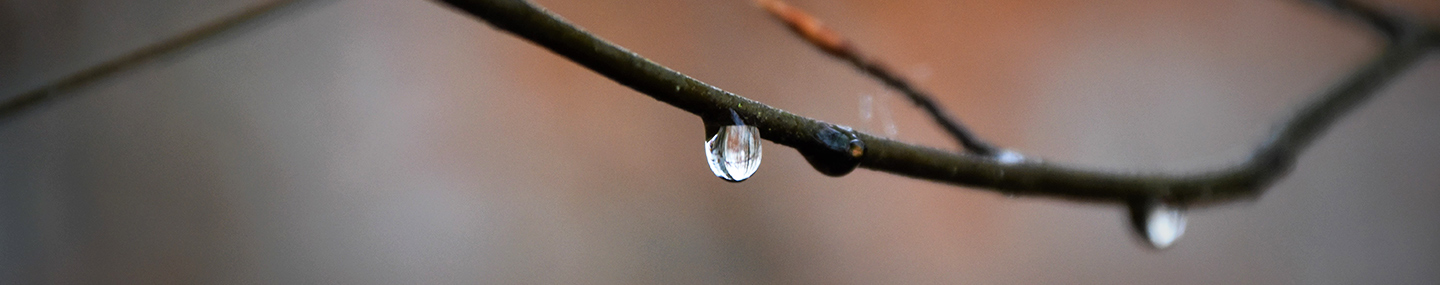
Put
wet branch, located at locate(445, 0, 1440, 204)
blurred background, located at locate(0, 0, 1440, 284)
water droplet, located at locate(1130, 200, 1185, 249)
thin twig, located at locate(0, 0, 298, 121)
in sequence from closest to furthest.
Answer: wet branch, located at locate(445, 0, 1440, 204) < thin twig, located at locate(0, 0, 298, 121) < water droplet, located at locate(1130, 200, 1185, 249) < blurred background, located at locate(0, 0, 1440, 284)

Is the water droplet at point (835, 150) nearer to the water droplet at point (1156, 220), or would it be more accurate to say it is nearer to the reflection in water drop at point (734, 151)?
the reflection in water drop at point (734, 151)

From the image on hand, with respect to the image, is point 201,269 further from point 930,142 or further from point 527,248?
point 930,142

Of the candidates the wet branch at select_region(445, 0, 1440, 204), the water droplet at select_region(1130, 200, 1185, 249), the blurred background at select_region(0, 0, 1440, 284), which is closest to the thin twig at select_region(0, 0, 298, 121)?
the wet branch at select_region(445, 0, 1440, 204)

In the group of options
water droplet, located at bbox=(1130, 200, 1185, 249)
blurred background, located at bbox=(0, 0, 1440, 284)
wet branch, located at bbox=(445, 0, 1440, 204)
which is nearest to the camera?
wet branch, located at bbox=(445, 0, 1440, 204)

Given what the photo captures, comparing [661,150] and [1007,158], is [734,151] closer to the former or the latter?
[1007,158]

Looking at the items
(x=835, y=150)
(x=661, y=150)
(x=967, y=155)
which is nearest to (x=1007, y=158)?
(x=967, y=155)

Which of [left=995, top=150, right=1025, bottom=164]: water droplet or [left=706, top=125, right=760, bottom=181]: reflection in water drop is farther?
[left=995, top=150, right=1025, bottom=164]: water droplet

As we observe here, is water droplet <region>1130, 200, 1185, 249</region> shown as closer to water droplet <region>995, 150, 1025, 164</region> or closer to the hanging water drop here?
water droplet <region>995, 150, 1025, 164</region>

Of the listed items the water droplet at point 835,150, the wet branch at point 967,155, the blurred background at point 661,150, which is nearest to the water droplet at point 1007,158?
the wet branch at point 967,155
